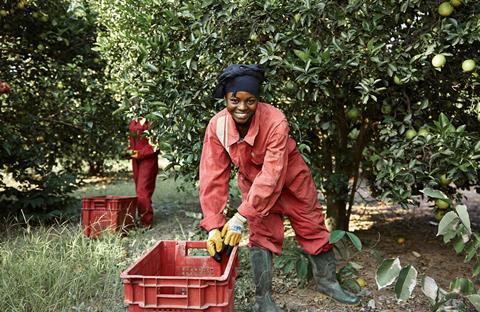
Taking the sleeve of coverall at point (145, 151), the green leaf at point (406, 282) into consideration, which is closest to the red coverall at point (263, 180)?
the green leaf at point (406, 282)

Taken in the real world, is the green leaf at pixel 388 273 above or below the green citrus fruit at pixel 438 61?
below

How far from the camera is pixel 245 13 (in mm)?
3439

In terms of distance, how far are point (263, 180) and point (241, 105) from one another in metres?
0.45

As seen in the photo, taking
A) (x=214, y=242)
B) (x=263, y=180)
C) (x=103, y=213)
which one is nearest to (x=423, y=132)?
(x=263, y=180)

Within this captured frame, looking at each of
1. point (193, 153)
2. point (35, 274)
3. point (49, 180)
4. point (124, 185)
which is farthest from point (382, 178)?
point (124, 185)

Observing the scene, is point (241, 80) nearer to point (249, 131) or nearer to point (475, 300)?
point (249, 131)

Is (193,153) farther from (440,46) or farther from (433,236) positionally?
(433,236)

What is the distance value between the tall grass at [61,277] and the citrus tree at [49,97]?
186cm

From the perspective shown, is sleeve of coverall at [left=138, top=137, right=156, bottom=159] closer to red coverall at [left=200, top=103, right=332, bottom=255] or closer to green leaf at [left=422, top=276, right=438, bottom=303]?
red coverall at [left=200, top=103, right=332, bottom=255]

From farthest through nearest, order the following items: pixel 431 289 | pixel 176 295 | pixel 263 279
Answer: pixel 263 279 → pixel 431 289 → pixel 176 295

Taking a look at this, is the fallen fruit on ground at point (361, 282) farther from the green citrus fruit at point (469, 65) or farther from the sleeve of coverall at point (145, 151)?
the sleeve of coverall at point (145, 151)

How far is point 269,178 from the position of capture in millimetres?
2875

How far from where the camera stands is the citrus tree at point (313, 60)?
10.6ft

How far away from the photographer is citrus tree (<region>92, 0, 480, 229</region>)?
10.6ft
